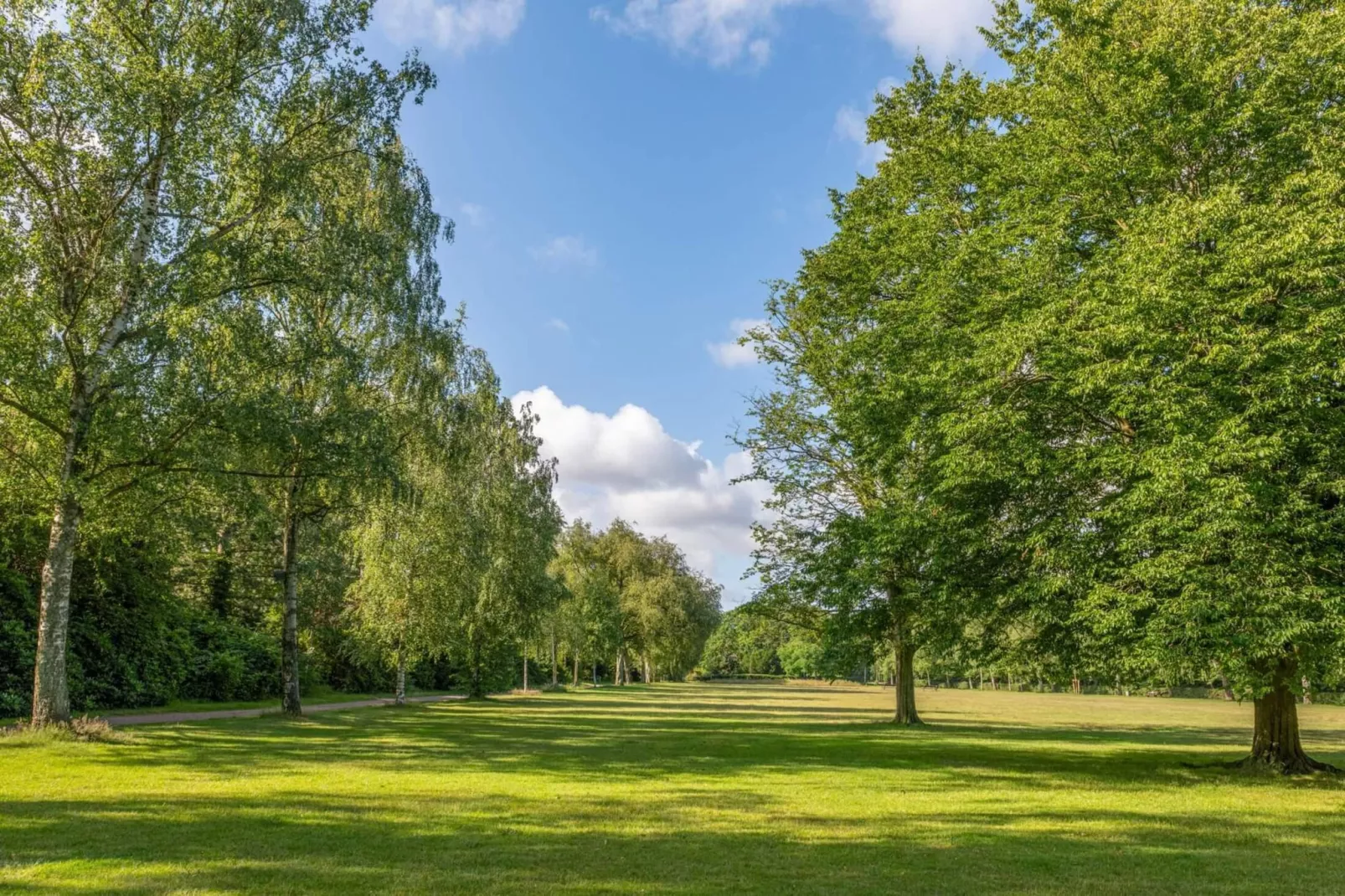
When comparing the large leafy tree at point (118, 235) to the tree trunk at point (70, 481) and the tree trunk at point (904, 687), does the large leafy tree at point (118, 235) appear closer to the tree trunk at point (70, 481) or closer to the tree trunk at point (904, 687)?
the tree trunk at point (70, 481)

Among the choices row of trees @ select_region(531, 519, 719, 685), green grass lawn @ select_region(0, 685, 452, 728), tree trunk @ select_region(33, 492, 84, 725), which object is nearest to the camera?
tree trunk @ select_region(33, 492, 84, 725)

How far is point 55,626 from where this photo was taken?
16.2 m

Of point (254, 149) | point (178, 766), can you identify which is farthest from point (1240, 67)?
point (178, 766)

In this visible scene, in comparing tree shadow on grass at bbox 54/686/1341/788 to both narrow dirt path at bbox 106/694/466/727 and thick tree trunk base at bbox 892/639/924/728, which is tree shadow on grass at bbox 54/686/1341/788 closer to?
narrow dirt path at bbox 106/694/466/727

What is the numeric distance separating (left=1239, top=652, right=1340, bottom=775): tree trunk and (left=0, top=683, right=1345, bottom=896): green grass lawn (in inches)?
30.5

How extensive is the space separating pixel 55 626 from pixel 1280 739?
80.0 feet

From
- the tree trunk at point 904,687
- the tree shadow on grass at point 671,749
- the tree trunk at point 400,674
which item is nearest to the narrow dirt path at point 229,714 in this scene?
the tree trunk at point 400,674

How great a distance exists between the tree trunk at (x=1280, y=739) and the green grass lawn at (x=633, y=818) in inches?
30.5

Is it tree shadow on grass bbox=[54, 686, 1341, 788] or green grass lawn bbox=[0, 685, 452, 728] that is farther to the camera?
green grass lawn bbox=[0, 685, 452, 728]

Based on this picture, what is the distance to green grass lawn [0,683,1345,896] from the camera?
7.19 m

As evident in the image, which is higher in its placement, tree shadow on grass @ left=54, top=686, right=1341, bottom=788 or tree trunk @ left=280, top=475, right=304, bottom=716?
tree trunk @ left=280, top=475, right=304, bottom=716

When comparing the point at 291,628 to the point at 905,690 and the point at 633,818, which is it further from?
the point at 905,690

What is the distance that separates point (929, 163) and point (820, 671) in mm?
14037

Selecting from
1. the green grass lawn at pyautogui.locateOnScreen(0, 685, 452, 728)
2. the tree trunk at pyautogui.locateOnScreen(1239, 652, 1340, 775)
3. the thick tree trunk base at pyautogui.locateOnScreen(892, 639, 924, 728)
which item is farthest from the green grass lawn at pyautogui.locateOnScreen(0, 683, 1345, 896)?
the thick tree trunk base at pyautogui.locateOnScreen(892, 639, 924, 728)
